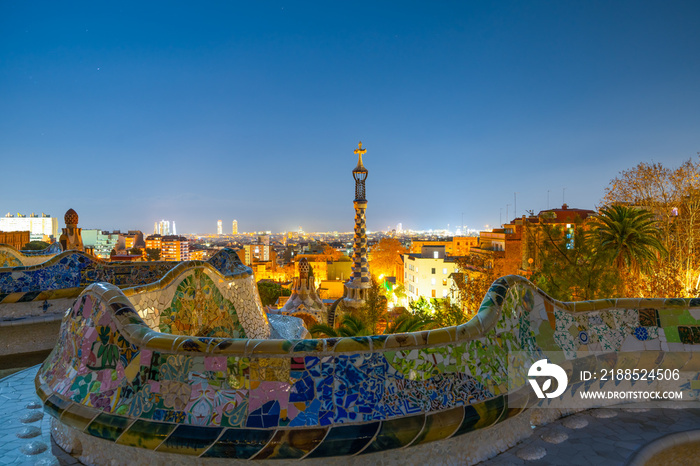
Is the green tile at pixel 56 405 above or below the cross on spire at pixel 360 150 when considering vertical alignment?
below

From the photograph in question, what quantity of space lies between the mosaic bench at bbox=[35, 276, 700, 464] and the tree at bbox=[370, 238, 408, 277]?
5421 centimetres

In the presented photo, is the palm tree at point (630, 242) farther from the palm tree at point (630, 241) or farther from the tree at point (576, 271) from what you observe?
the tree at point (576, 271)

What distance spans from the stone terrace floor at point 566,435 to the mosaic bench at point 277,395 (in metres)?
0.14

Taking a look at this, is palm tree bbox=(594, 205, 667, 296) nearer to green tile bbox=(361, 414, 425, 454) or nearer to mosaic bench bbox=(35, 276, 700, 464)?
mosaic bench bbox=(35, 276, 700, 464)

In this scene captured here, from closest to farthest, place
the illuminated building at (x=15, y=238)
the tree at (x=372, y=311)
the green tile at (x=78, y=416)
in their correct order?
the green tile at (x=78, y=416) < the tree at (x=372, y=311) < the illuminated building at (x=15, y=238)

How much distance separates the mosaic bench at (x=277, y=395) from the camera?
246 cm

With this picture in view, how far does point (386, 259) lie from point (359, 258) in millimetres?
38831

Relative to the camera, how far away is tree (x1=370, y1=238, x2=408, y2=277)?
58156 mm

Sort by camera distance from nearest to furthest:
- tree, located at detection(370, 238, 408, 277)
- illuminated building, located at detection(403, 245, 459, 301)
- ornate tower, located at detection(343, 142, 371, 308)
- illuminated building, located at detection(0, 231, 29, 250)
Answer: ornate tower, located at detection(343, 142, 371, 308) < illuminated building, located at detection(0, 231, 29, 250) < illuminated building, located at detection(403, 245, 459, 301) < tree, located at detection(370, 238, 408, 277)

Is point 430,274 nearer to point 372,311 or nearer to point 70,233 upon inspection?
point 372,311

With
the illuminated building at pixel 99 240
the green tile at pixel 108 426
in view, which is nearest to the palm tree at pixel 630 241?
the green tile at pixel 108 426

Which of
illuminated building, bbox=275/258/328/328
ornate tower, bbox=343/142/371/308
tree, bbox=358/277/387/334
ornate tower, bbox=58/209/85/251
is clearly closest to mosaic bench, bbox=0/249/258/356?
ornate tower, bbox=58/209/85/251

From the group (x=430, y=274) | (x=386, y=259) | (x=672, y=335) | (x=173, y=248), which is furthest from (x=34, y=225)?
(x=672, y=335)

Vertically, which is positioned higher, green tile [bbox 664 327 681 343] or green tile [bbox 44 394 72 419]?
green tile [bbox 664 327 681 343]
